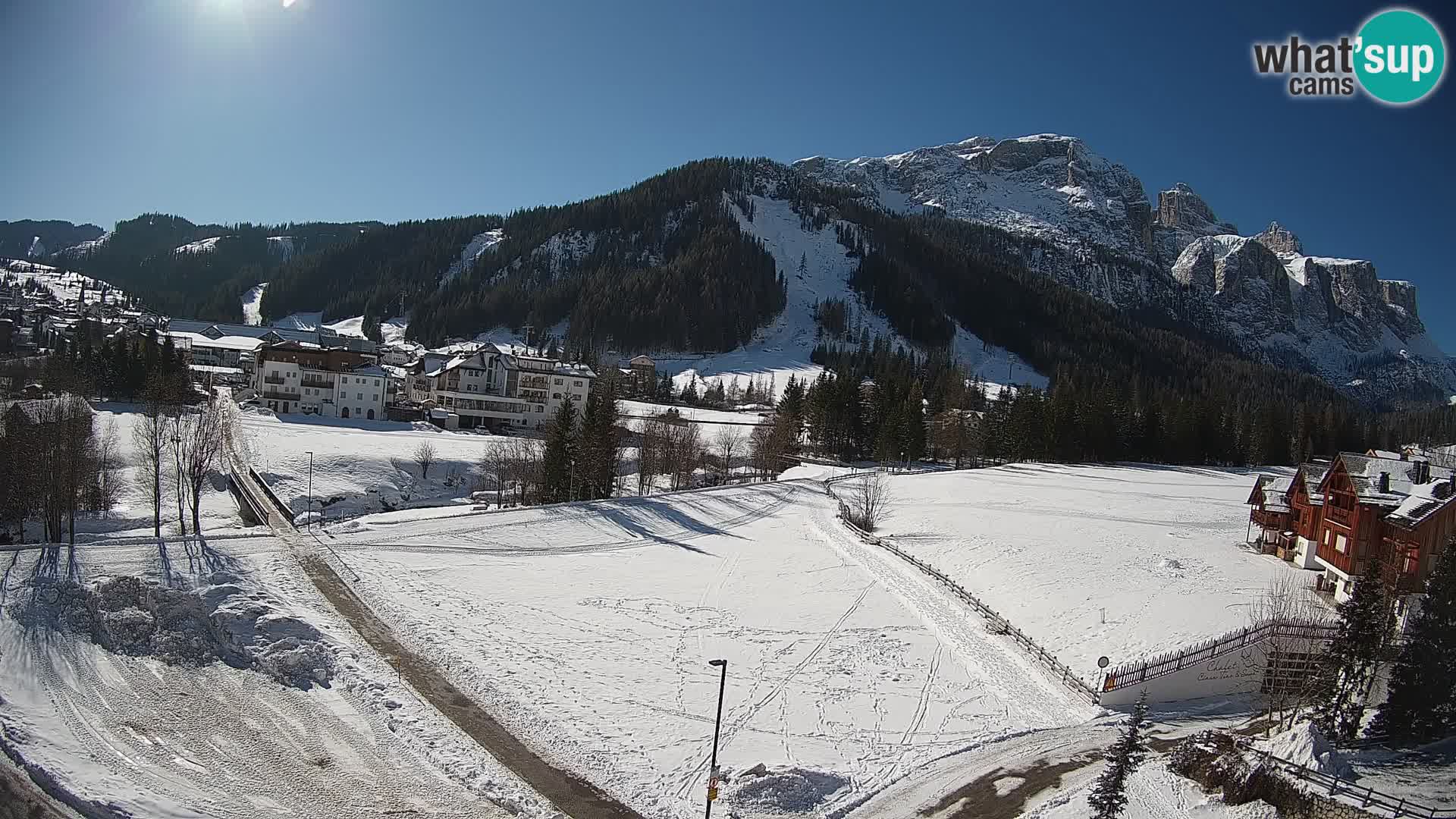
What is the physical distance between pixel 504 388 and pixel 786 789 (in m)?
81.3

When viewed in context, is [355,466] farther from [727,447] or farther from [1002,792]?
[1002,792]

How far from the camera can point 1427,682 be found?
1925 cm

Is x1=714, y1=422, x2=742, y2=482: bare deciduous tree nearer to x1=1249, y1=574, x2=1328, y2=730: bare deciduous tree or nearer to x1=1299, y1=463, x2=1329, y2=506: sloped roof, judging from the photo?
x1=1299, y1=463, x2=1329, y2=506: sloped roof

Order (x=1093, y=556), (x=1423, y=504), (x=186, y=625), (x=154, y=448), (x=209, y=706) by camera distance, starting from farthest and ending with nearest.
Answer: (x=1093, y=556), (x=154, y=448), (x=1423, y=504), (x=186, y=625), (x=209, y=706)

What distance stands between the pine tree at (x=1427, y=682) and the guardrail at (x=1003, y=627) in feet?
24.2

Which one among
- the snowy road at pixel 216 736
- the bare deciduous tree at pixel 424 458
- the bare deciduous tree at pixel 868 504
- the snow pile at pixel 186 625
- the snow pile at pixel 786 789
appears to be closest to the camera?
the snowy road at pixel 216 736

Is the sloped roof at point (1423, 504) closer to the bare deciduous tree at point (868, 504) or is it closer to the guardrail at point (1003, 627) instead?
the guardrail at point (1003, 627)

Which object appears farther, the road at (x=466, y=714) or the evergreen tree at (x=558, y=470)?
the evergreen tree at (x=558, y=470)

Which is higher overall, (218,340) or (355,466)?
(218,340)

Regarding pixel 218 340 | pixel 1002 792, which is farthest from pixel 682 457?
pixel 218 340

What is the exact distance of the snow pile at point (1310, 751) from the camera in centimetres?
1714

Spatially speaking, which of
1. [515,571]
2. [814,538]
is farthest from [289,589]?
[814,538]

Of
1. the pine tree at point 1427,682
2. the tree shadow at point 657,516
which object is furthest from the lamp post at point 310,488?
the pine tree at point 1427,682

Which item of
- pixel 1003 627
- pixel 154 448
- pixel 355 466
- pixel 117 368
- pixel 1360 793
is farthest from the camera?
pixel 117 368
